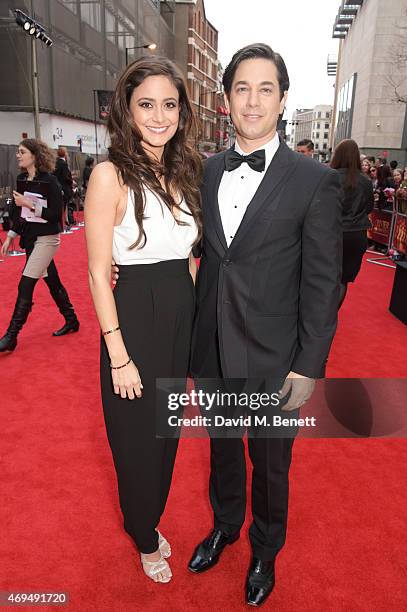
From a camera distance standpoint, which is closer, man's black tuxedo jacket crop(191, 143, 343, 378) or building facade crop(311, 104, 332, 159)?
man's black tuxedo jacket crop(191, 143, 343, 378)

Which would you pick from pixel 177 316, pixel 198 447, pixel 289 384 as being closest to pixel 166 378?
pixel 177 316

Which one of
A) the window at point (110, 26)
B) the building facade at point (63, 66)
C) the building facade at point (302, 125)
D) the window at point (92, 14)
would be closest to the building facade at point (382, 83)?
the building facade at point (63, 66)

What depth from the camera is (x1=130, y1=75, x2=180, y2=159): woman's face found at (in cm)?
172

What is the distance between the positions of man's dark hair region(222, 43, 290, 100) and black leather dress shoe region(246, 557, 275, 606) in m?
1.97

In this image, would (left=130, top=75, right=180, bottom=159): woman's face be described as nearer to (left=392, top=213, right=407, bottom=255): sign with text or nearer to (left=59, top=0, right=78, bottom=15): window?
(left=392, top=213, right=407, bottom=255): sign with text

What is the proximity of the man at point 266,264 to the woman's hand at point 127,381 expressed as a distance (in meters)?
0.34

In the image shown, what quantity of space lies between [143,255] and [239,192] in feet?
1.45

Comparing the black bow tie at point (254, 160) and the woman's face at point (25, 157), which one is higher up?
the woman's face at point (25, 157)

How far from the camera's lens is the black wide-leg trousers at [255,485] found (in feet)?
6.38

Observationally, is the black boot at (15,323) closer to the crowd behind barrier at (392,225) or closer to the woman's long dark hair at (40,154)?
the woman's long dark hair at (40,154)

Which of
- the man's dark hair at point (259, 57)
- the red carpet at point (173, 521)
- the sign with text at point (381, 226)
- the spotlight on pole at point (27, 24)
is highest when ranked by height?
the spotlight on pole at point (27, 24)

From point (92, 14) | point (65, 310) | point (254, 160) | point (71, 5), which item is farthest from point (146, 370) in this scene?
point (92, 14)

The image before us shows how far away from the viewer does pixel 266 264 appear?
1.72 m

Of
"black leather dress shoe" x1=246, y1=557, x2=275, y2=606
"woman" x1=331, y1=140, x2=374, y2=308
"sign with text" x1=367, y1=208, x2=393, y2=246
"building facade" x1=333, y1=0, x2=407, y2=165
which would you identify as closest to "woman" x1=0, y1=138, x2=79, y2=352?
"woman" x1=331, y1=140, x2=374, y2=308
